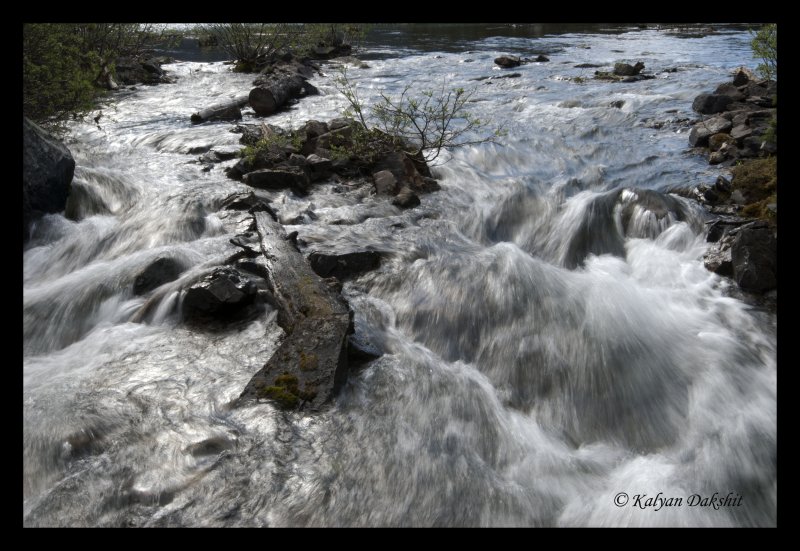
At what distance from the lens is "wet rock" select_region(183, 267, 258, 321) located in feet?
18.0

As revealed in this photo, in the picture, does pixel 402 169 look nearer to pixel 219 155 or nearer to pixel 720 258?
pixel 219 155

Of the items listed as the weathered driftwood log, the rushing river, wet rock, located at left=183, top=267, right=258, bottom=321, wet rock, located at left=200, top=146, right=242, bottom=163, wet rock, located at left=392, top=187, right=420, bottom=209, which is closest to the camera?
the rushing river

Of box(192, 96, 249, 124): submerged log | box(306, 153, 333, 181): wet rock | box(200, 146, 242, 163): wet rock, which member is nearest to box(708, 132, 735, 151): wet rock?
box(306, 153, 333, 181): wet rock

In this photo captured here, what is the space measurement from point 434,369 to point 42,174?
6.16 m

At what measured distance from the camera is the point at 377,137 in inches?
388

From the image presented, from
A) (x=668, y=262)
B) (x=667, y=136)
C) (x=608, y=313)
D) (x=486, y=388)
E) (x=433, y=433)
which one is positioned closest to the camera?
(x=433, y=433)

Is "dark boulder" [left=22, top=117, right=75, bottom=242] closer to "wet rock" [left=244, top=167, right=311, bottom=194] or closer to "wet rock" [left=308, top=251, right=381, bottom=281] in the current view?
"wet rock" [left=244, top=167, right=311, bottom=194]

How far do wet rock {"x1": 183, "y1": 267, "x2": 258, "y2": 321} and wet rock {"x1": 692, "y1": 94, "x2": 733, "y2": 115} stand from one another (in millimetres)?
11369

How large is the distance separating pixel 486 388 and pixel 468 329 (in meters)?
0.93

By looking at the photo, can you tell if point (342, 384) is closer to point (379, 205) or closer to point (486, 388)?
point (486, 388)

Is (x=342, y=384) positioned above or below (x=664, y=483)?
above

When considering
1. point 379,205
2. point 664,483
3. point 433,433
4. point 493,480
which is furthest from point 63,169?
point 664,483

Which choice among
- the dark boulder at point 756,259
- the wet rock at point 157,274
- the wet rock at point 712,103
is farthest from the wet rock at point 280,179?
the wet rock at point 712,103
